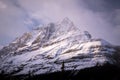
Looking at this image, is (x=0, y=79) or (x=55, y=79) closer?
(x=0, y=79)

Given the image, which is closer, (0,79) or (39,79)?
(0,79)

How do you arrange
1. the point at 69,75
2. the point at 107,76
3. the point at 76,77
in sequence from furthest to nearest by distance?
1. the point at 69,75
2. the point at 76,77
3. the point at 107,76

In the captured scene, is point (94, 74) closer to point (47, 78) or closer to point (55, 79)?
point (55, 79)

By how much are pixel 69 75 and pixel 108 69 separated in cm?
3185

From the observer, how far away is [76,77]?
174 m

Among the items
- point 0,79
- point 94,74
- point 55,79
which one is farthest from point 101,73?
point 0,79

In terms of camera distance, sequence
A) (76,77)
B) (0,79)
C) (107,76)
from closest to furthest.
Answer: (0,79) → (107,76) → (76,77)

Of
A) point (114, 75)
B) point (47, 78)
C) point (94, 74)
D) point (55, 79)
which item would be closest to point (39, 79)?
point (47, 78)

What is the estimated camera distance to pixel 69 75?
609ft

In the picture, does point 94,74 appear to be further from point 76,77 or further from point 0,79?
point 0,79

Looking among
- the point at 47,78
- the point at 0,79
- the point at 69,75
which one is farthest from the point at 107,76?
the point at 0,79

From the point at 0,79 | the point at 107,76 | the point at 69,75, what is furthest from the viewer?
the point at 69,75

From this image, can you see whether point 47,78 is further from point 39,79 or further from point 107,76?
point 107,76

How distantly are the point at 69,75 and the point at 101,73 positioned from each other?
95.1 feet
